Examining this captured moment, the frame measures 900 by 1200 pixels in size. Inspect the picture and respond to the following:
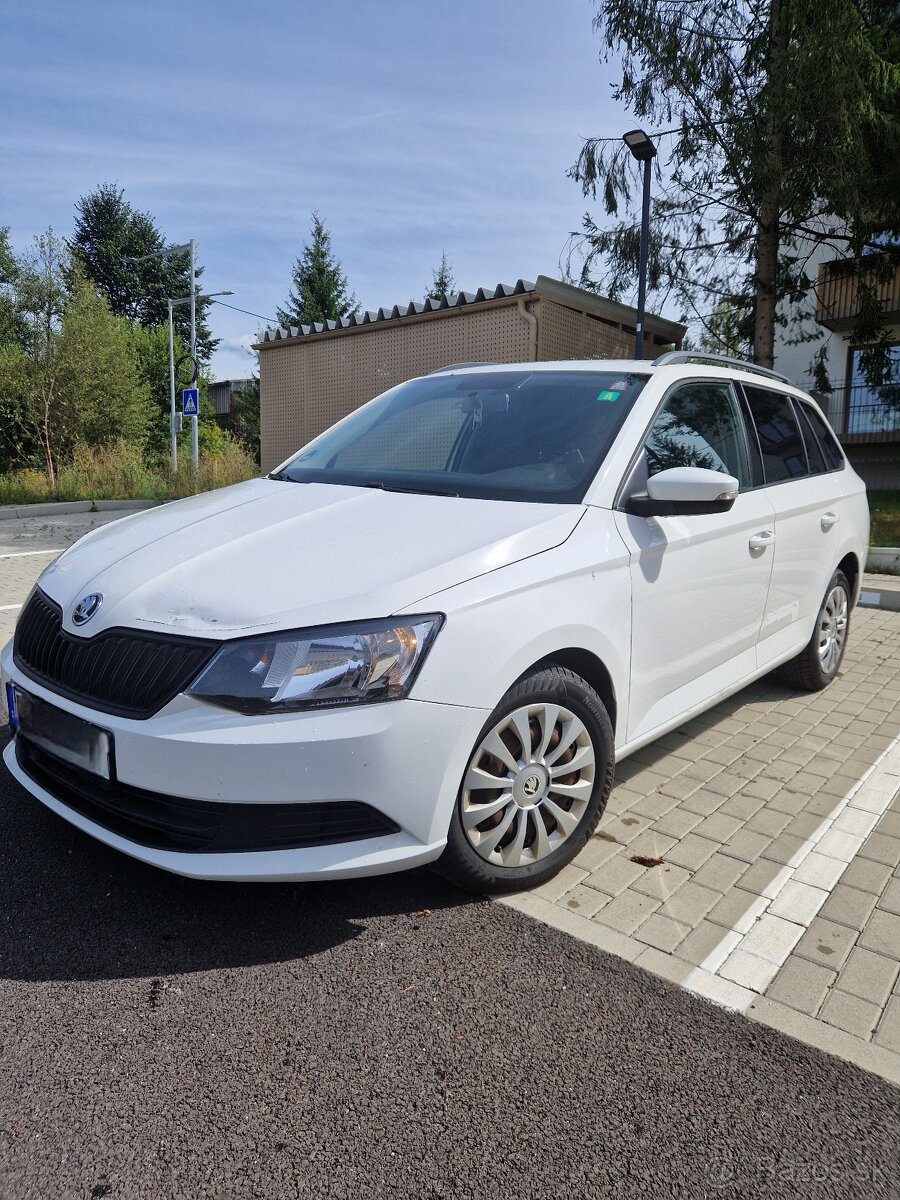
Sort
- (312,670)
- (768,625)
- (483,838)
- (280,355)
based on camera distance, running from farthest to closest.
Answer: (280,355), (768,625), (483,838), (312,670)

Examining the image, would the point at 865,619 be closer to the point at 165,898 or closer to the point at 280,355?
the point at 165,898

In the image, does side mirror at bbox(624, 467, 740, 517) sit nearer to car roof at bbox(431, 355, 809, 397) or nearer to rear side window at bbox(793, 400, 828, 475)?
car roof at bbox(431, 355, 809, 397)

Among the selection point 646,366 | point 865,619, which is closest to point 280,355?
point 865,619

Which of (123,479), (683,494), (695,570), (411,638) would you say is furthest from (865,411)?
(411,638)

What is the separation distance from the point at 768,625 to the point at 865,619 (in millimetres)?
3938

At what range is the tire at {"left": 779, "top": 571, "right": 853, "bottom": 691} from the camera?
483cm

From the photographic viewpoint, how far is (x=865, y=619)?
7449mm

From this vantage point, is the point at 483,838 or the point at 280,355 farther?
the point at 280,355

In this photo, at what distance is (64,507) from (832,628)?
15061 mm

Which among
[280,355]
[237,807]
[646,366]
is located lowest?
[237,807]

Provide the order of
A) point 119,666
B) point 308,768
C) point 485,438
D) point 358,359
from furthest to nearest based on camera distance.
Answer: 1. point 358,359
2. point 485,438
3. point 119,666
4. point 308,768

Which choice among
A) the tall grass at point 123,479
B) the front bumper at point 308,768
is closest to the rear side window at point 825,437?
the front bumper at point 308,768

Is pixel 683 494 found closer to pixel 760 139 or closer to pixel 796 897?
pixel 796 897

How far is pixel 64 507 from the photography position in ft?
54.6
